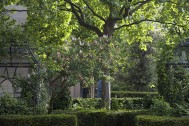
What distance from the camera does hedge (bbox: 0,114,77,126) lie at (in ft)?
33.0

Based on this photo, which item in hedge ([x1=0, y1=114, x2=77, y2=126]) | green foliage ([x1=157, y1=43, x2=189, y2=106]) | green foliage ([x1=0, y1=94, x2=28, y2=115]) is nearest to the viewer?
hedge ([x1=0, y1=114, x2=77, y2=126])

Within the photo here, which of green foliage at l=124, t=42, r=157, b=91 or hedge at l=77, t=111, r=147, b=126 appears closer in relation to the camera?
hedge at l=77, t=111, r=147, b=126

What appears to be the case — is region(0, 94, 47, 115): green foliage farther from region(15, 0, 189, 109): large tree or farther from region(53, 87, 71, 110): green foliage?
region(53, 87, 71, 110): green foliage

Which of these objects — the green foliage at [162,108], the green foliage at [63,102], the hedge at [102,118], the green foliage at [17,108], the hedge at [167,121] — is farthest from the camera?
the green foliage at [63,102]

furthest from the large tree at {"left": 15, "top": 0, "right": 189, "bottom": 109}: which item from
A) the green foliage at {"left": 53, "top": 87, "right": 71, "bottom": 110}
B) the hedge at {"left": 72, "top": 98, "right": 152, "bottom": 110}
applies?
the green foliage at {"left": 53, "top": 87, "right": 71, "bottom": 110}

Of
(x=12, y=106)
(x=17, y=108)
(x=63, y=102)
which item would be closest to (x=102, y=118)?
(x=17, y=108)

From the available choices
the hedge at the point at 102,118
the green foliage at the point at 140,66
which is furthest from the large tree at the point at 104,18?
the green foliage at the point at 140,66

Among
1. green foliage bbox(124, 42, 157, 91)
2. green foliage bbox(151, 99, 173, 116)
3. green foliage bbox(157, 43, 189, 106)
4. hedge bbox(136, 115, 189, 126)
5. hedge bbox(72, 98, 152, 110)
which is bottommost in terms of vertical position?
hedge bbox(136, 115, 189, 126)

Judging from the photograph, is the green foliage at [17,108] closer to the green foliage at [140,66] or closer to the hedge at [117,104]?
the hedge at [117,104]

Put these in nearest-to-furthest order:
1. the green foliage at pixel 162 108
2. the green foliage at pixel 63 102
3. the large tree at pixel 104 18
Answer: the green foliage at pixel 162 108 → the large tree at pixel 104 18 → the green foliage at pixel 63 102

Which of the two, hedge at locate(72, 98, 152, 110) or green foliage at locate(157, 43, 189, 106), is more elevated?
green foliage at locate(157, 43, 189, 106)

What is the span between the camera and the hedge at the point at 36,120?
10.1 metres

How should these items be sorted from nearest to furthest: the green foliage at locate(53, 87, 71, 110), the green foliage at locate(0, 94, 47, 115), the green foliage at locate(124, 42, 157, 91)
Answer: the green foliage at locate(0, 94, 47, 115) → the green foliage at locate(53, 87, 71, 110) → the green foliage at locate(124, 42, 157, 91)

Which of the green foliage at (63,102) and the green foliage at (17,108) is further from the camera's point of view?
the green foliage at (63,102)
